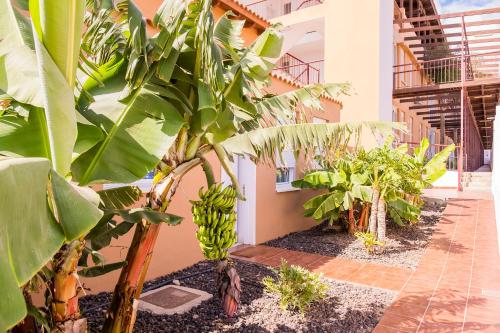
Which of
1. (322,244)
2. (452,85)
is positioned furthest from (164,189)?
(452,85)

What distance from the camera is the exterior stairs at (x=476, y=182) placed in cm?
1788

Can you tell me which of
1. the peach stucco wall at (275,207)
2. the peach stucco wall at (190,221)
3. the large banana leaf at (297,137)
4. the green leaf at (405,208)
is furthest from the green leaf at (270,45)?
the green leaf at (405,208)

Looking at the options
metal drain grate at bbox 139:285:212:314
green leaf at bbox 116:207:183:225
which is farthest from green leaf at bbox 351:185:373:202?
green leaf at bbox 116:207:183:225

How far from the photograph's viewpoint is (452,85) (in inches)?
658

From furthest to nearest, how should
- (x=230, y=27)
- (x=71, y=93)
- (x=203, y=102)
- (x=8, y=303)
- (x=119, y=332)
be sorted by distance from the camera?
(x=230, y=27) < (x=119, y=332) < (x=203, y=102) < (x=71, y=93) < (x=8, y=303)

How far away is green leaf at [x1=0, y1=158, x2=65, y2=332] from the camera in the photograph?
4.39 ft

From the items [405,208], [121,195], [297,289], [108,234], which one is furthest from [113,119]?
[405,208]

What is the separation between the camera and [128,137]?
2.60m

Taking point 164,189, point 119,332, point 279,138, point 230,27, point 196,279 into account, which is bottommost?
point 196,279

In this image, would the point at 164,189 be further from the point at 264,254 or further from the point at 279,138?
the point at 264,254

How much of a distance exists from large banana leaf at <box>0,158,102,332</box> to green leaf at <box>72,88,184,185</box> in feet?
2.11

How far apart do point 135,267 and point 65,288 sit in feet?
2.08

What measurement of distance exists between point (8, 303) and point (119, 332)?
1.88 m

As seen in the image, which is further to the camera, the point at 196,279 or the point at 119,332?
the point at 196,279
